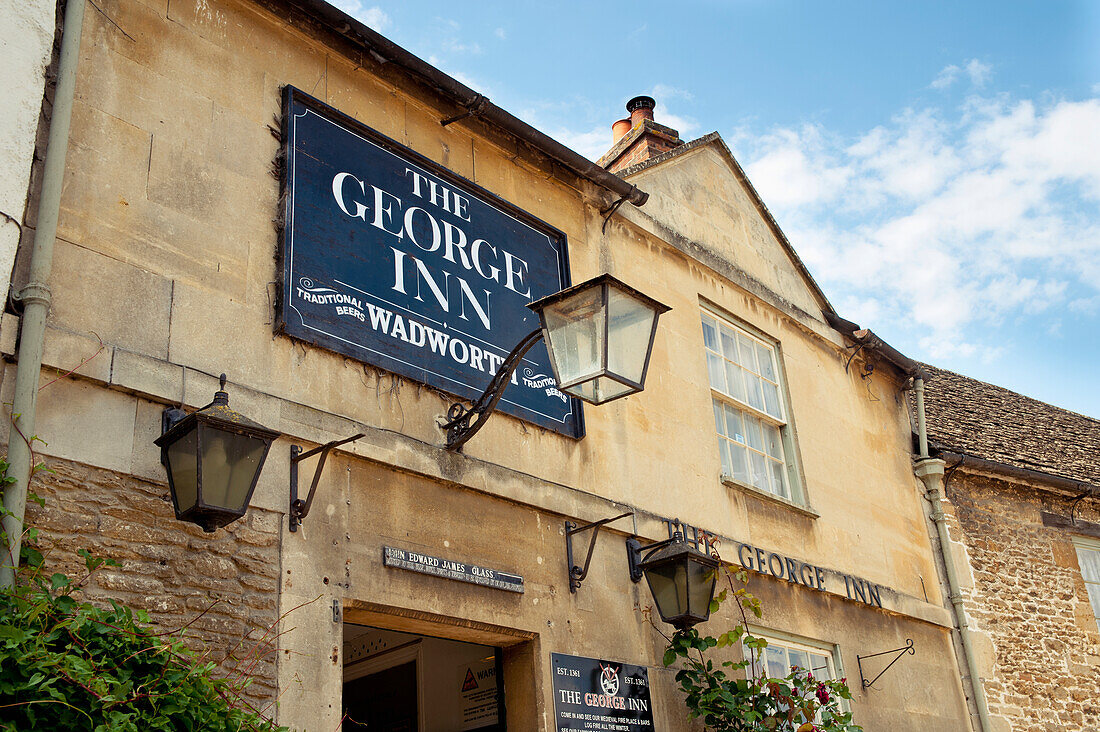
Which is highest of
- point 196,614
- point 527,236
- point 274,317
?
point 527,236

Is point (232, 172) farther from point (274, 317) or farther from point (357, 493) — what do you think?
point (357, 493)

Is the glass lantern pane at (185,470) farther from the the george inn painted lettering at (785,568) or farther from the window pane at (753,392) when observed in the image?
the window pane at (753,392)

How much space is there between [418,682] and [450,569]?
2463mm

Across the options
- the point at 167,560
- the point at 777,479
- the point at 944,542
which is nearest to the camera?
the point at 167,560

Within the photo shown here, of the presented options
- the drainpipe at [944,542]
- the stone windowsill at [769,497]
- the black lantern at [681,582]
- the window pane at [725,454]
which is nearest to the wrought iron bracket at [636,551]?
the black lantern at [681,582]

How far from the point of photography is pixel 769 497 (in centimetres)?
859

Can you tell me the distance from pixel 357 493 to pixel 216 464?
1242mm

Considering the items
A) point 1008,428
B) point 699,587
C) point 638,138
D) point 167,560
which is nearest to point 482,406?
point 699,587

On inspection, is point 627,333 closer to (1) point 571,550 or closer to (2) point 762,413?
(1) point 571,550

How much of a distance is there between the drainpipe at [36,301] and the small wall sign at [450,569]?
6.25 feet

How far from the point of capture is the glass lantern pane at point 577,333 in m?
5.38

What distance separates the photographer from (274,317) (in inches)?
224

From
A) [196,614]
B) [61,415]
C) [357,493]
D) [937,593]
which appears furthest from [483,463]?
[937,593]

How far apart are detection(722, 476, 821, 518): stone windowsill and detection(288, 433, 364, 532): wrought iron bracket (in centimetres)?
371
